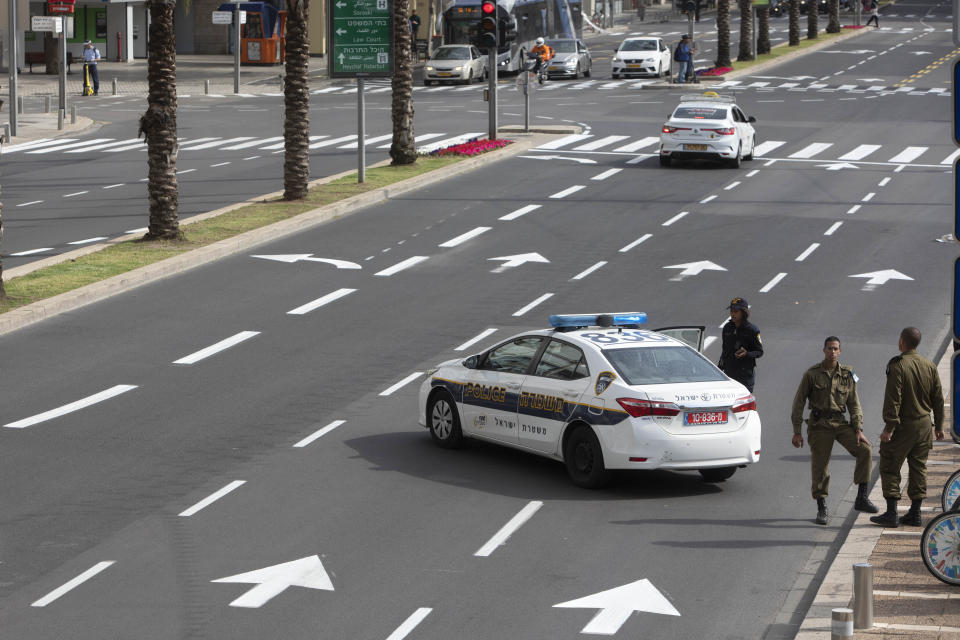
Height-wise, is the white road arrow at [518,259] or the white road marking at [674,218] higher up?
the white road marking at [674,218]

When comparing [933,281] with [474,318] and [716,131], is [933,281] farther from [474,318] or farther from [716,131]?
[716,131]

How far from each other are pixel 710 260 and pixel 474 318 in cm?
648

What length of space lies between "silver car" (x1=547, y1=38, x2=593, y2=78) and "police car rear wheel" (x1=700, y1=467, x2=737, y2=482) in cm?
5589

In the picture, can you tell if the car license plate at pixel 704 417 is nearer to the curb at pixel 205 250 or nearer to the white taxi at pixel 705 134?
the curb at pixel 205 250

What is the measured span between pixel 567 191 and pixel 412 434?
64.1ft

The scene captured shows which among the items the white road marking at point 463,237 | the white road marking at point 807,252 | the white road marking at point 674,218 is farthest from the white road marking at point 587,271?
the white road marking at point 674,218

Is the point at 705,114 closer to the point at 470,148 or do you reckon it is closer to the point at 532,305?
the point at 470,148

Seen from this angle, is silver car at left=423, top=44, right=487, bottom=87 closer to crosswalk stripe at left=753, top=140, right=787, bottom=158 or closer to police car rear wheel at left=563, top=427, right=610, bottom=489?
crosswalk stripe at left=753, top=140, right=787, bottom=158

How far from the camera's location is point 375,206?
34.1 m

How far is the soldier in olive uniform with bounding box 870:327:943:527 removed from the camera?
43.7 ft

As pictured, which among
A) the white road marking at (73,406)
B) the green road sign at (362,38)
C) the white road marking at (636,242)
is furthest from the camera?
the green road sign at (362,38)

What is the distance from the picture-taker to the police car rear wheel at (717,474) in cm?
1519

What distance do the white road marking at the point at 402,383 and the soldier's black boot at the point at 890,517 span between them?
705cm

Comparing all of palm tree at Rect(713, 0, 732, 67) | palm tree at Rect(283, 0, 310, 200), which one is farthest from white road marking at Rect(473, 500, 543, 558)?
palm tree at Rect(713, 0, 732, 67)
